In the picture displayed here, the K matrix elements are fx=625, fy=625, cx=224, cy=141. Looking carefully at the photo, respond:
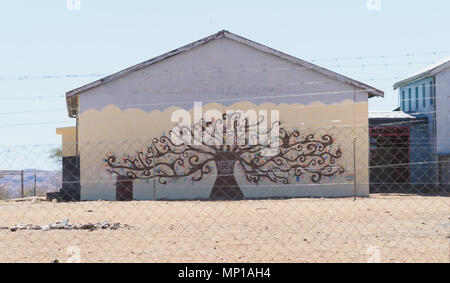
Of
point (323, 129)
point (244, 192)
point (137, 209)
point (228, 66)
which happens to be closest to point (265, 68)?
point (228, 66)

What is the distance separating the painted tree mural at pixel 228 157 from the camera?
22438mm

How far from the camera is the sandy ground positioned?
30.0 ft

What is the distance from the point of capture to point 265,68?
75.4 ft

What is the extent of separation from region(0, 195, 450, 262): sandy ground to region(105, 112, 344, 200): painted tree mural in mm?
4633

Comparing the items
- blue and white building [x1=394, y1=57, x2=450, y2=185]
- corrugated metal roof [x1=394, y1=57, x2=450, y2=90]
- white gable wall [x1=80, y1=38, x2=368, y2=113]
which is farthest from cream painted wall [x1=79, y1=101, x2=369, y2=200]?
corrugated metal roof [x1=394, y1=57, x2=450, y2=90]

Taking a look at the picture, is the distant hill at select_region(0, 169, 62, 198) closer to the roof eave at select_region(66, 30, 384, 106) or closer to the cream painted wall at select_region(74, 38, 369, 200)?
the cream painted wall at select_region(74, 38, 369, 200)

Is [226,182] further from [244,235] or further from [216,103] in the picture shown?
[244,235]

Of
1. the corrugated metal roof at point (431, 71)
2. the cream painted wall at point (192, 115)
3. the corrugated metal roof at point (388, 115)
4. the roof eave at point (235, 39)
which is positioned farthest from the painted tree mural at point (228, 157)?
the corrugated metal roof at point (431, 71)

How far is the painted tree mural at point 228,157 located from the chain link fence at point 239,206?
1.4 inches

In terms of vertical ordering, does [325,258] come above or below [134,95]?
below

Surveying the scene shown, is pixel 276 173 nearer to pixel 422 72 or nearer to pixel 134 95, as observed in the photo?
pixel 134 95

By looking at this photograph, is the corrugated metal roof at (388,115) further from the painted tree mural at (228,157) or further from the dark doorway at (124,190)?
the dark doorway at (124,190)

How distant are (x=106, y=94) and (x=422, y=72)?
15130 mm

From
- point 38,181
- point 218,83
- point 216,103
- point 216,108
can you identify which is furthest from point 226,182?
point 38,181
